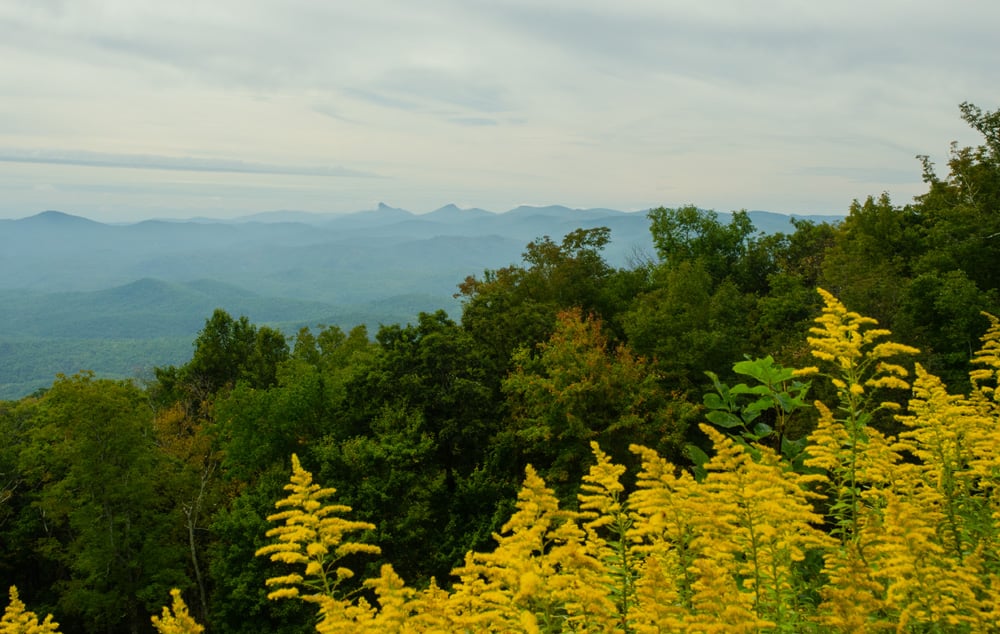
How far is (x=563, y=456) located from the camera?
790 inches

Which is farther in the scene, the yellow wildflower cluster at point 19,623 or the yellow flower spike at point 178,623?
the yellow wildflower cluster at point 19,623

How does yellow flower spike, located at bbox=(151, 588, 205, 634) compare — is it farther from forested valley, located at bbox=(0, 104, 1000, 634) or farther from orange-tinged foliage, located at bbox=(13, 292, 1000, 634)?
forested valley, located at bbox=(0, 104, 1000, 634)

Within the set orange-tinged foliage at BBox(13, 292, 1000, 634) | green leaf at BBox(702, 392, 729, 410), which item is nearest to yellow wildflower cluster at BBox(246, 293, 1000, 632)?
orange-tinged foliage at BBox(13, 292, 1000, 634)

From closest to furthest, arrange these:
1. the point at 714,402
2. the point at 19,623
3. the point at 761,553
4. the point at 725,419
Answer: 1. the point at 761,553
2. the point at 19,623
3. the point at 725,419
4. the point at 714,402

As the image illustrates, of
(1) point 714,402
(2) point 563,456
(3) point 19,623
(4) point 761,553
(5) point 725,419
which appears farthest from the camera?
(2) point 563,456

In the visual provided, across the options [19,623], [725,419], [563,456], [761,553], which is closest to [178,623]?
[19,623]

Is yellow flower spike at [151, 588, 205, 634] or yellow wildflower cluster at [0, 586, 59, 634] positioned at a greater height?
yellow flower spike at [151, 588, 205, 634]

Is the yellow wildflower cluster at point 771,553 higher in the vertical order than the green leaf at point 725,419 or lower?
lower

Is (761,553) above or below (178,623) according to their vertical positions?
above

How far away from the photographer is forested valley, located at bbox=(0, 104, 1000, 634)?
3.79m

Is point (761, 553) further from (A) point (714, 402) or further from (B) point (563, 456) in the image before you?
(B) point (563, 456)

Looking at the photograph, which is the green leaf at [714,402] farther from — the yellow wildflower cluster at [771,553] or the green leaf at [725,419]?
the yellow wildflower cluster at [771,553]

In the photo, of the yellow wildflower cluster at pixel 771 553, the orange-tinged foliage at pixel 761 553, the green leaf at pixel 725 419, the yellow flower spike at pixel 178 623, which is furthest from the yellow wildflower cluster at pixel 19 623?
the green leaf at pixel 725 419

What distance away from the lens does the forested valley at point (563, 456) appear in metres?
3.79
